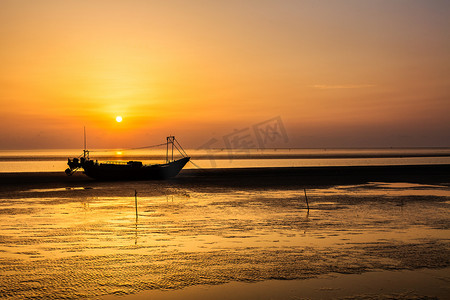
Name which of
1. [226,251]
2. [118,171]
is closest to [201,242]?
[226,251]

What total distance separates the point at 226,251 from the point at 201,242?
1.82 m

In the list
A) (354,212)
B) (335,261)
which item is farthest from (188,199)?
(335,261)

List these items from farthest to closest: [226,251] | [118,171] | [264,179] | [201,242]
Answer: [118,171]
[264,179]
[201,242]
[226,251]

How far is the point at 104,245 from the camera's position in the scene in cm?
1616

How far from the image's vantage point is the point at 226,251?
15.2 metres

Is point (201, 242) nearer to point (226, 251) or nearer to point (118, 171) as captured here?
point (226, 251)

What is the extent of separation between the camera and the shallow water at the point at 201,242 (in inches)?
480

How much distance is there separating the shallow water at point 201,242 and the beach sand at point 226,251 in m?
0.05

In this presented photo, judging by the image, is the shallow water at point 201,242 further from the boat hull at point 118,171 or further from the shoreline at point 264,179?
the boat hull at point 118,171

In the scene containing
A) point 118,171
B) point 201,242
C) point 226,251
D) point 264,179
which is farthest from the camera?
point 118,171

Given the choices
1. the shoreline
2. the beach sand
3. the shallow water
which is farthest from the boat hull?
the beach sand

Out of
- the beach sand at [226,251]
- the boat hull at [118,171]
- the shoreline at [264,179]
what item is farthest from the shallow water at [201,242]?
the boat hull at [118,171]

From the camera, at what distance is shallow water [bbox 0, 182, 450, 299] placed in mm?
12180

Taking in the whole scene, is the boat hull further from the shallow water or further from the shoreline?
the shallow water
